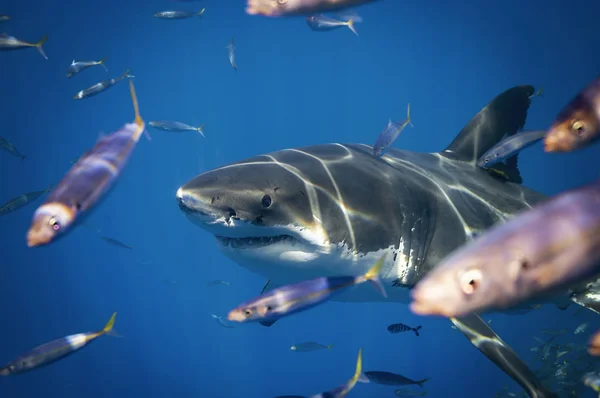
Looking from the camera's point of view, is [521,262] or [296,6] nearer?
[521,262]

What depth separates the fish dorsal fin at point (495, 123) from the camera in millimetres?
4789

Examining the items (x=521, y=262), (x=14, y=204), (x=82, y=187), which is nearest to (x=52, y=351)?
(x=82, y=187)

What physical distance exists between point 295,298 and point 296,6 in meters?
1.77

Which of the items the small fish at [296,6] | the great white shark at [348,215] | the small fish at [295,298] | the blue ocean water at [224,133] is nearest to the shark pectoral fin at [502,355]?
the great white shark at [348,215]

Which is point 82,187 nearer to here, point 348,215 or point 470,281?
point 470,281

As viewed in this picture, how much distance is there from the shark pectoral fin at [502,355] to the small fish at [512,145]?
1.88m

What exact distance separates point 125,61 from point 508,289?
2613 cm

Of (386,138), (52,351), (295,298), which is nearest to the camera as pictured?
(295,298)

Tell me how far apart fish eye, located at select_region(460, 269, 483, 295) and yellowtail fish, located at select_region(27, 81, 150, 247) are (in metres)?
1.66

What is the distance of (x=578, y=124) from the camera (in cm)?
152

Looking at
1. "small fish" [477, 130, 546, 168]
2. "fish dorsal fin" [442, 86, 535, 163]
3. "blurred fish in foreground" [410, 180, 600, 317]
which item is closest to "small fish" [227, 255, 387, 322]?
"blurred fish in foreground" [410, 180, 600, 317]

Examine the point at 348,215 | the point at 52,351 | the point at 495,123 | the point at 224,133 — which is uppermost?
the point at 495,123

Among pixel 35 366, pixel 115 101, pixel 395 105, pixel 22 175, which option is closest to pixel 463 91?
pixel 395 105

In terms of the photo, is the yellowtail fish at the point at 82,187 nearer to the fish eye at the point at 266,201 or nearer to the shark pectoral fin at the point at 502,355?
the fish eye at the point at 266,201
